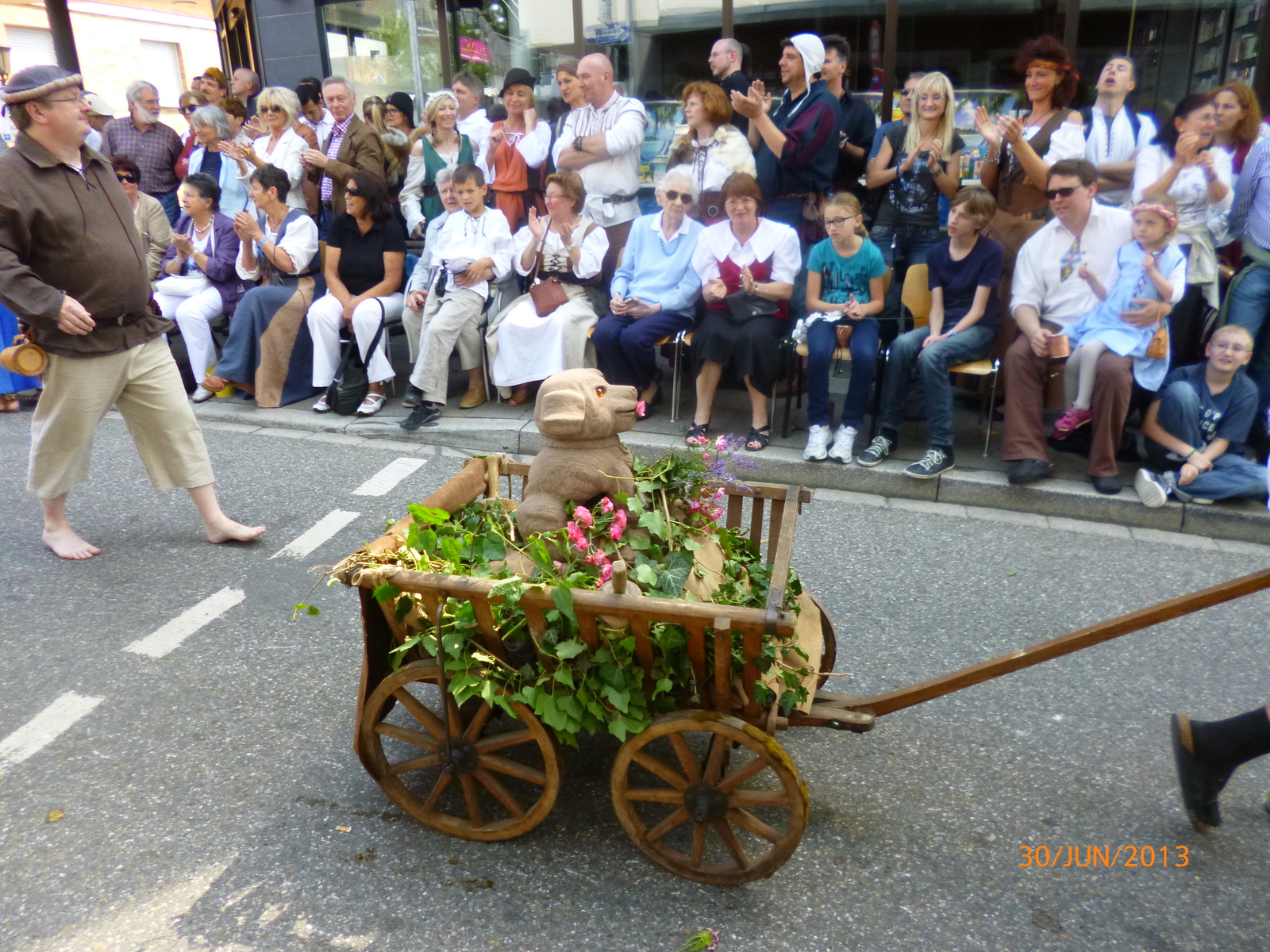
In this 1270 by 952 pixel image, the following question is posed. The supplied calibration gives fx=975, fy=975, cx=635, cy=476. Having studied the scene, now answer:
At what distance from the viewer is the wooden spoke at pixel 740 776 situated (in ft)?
8.21

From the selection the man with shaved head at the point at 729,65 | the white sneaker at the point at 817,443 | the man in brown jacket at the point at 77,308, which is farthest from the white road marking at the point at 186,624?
the man with shaved head at the point at 729,65

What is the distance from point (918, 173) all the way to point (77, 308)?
494 cm

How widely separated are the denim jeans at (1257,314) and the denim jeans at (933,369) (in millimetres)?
1312

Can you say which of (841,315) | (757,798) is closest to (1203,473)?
(841,315)

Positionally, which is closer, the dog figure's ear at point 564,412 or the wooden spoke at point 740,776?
the wooden spoke at point 740,776

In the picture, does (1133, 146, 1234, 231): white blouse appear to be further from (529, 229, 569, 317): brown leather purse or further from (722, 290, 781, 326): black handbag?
(529, 229, 569, 317): brown leather purse

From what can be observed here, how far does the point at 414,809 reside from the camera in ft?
9.15

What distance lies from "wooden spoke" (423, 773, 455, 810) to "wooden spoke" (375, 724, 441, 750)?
8cm

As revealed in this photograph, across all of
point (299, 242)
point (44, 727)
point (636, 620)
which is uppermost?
point (299, 242)

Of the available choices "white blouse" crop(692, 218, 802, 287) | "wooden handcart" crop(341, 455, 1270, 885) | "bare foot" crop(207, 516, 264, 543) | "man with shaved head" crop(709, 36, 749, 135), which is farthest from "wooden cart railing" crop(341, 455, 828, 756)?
"man with shaved head" crop(709, 36, 749, 135)

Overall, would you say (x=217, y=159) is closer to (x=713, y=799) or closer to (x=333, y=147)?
(x=333, y=147)

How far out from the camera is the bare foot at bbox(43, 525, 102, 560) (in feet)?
15.1

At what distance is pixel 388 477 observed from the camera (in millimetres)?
5645
